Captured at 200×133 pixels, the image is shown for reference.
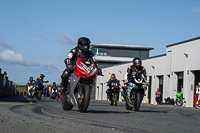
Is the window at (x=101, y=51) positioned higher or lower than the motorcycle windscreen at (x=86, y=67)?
higher

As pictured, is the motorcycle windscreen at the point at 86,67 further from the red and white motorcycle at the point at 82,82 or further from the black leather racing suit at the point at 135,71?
the black leather racing suit at the point at 135,71

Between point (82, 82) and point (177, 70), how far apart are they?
28.7 m

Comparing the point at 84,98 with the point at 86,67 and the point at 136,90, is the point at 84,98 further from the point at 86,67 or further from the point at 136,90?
the point at 136,90

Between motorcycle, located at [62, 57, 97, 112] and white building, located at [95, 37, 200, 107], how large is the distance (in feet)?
79.9

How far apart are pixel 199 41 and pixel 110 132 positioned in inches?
1162

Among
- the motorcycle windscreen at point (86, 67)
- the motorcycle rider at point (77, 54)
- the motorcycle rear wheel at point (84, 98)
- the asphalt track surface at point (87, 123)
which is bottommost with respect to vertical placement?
the asphalt track surface at point (87, 123)

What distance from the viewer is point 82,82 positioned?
34.4ft

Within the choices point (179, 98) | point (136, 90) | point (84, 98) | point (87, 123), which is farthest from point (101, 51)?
point (87, 123)

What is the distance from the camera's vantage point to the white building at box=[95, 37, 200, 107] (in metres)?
34.9

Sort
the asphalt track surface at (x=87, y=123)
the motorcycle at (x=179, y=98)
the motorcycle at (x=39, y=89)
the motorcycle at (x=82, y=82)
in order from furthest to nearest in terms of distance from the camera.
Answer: the motorcycle at (x=179, y=98) → the motorcycle at (x=39, y=89) → the motorcycle at (x=82, y=82) → the asphalt track surface at (x=87, y=123)

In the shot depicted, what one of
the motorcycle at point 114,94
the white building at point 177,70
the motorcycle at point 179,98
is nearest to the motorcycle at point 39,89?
the motorcycle at point 114,94

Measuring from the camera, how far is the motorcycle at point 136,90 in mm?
13508

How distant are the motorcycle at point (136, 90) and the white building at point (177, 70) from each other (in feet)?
68.2

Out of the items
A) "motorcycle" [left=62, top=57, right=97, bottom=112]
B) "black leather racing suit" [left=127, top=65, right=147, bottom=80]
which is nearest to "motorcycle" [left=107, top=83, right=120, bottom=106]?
"black leather racing suit" [left=127, top=65, right=147, bottom=80]
